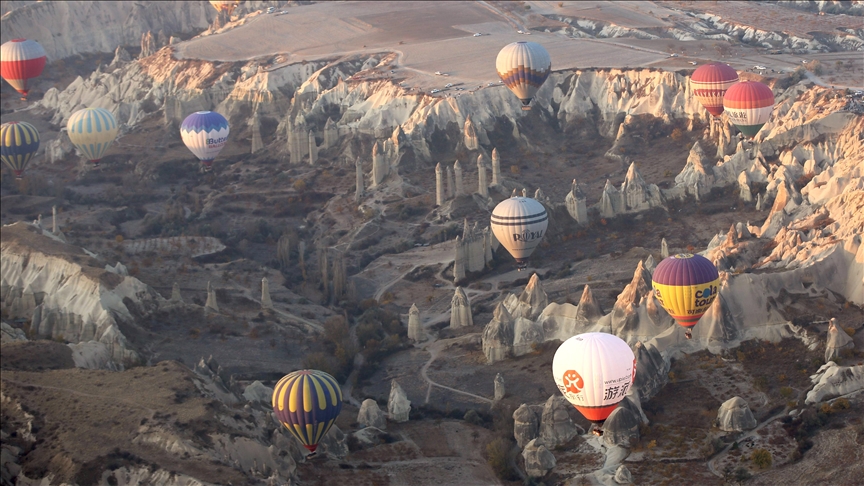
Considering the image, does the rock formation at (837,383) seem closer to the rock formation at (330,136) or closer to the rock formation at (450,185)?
the rock formation at (450,185)

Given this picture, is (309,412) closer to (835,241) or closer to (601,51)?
(835,241)

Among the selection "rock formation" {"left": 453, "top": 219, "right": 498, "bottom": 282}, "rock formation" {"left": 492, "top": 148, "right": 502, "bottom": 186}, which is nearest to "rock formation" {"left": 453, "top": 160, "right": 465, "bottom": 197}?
"rock formation" {"left": 492, "top": 148, "right": 502, "bottom": 186}

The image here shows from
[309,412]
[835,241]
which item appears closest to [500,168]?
[835,241]

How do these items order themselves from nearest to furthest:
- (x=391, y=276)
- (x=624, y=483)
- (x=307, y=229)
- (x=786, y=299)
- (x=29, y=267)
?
(x=624, y=483)
(x=786, y=299)
(x=29, y=267)
(x=391, y=276)
(x=307, y=229)

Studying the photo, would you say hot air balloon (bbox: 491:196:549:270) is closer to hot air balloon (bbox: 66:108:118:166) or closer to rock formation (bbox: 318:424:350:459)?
rock formation (bbox: 318:424:350:459)

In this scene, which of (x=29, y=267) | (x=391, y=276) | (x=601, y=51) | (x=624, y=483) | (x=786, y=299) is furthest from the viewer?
(x=601, y=51)

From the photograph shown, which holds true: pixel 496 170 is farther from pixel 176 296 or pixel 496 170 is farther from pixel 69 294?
pixel 69 294
